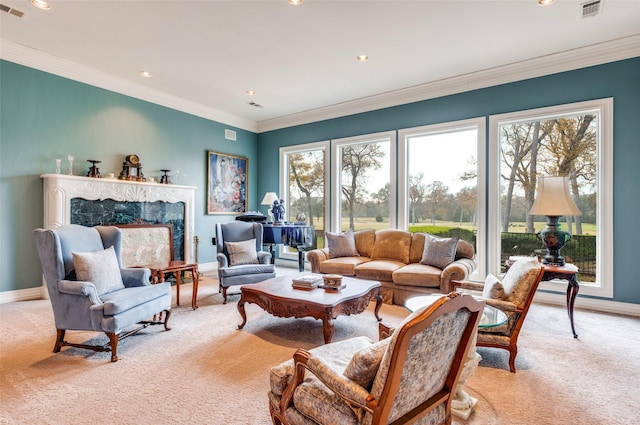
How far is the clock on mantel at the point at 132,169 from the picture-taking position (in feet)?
17.2

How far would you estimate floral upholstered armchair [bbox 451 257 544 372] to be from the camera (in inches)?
97.9

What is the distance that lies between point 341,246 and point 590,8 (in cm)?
400

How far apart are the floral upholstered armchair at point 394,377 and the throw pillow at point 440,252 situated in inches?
114

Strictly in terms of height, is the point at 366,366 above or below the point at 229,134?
below

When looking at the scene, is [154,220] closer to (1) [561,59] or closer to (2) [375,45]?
(2) [375,45]

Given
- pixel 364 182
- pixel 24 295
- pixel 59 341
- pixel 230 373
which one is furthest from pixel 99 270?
pixel 364 182

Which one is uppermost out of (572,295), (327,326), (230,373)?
(572,295)

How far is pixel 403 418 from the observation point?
131cm

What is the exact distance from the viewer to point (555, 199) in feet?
11.4

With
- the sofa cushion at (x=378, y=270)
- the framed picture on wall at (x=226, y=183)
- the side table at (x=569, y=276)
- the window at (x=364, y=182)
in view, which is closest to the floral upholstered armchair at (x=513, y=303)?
the side table at (x=569, y=276)

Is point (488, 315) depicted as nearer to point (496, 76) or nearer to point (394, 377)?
point (394, 377)

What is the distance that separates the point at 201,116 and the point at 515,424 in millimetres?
6632

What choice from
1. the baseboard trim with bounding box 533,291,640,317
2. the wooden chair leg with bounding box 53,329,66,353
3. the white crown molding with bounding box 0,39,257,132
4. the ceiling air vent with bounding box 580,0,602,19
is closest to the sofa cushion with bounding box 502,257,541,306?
the baseboard trim with bounding box 533,291,640,317

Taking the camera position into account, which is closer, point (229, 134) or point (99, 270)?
point (99, 270)
